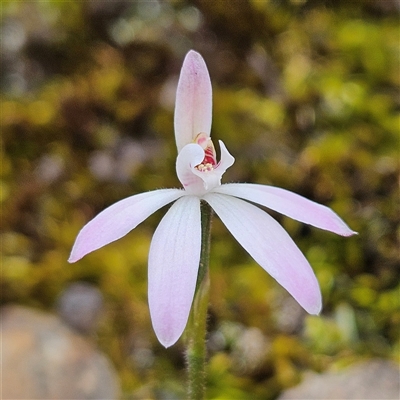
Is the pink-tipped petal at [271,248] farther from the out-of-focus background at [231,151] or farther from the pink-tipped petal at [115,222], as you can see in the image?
the out-of-focus background at [231,151]

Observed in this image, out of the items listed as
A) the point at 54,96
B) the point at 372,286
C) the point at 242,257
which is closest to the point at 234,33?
the point at 54,96

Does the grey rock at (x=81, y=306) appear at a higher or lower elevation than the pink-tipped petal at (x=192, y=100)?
lower

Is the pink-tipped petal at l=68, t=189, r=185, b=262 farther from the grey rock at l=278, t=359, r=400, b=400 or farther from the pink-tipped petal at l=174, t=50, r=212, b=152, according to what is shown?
the grey rock at l=278, t=359, r=400, b=400

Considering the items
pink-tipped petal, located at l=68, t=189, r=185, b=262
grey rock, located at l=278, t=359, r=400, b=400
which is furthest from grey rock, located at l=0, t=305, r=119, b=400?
pink-tipped petal, located at l=68, t=189, r=185, b=262

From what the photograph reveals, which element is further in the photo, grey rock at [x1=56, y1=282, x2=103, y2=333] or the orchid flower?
grey rock at [x1=56, y1=282, x2=103, y2=333]

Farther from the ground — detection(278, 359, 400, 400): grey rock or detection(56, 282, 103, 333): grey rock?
detection(56, 282, 103, 333): grey rock

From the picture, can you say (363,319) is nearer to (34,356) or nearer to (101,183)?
(34,356)

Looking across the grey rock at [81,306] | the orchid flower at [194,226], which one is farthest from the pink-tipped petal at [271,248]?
the grey rock at [81,306]
